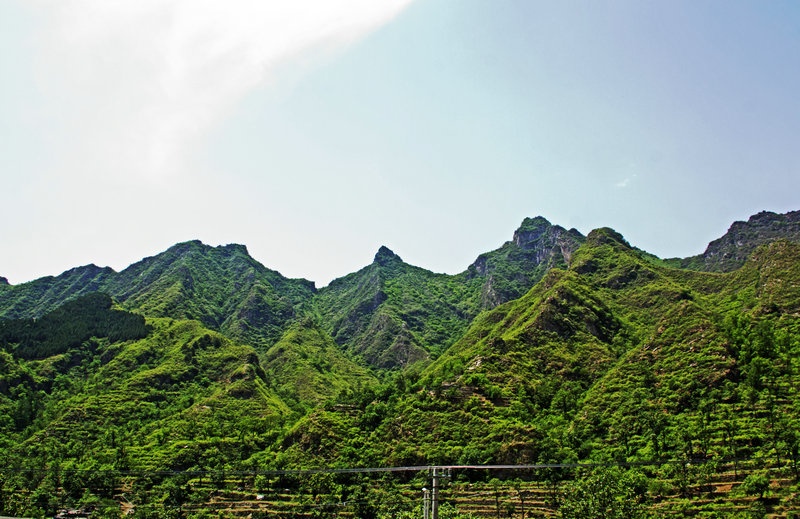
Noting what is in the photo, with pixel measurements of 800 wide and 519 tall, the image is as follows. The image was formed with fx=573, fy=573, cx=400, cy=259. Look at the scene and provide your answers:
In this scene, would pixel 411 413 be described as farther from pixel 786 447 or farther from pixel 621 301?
pixel 621 301

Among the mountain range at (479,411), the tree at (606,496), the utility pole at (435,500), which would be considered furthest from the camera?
the mountain range at (479,411)

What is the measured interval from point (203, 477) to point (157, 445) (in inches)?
778

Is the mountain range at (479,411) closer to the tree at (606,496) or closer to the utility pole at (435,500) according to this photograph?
the tree at (606,496)

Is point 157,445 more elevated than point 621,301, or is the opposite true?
point 621,301

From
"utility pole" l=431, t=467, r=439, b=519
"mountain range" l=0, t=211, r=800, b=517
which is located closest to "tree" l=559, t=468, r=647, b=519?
"mountain range" l=0, t=211, r=800, b=517

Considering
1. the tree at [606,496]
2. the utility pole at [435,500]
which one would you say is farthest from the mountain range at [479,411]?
the utility pole at [435,500]

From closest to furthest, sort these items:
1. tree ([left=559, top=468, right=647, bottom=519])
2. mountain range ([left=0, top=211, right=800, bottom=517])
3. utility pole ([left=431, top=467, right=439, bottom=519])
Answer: utility pole ([left=431, top=467, right=439, bottom=519]) → tree ([left=559, top=468, right=647, bottom=519]) → mountain range ([left=0, top=211, right=800, bottom=517])

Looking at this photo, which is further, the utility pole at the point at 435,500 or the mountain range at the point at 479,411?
the mountain range at the point at 479,411

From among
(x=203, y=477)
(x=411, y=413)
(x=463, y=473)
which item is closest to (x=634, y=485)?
(x=463, y=473)

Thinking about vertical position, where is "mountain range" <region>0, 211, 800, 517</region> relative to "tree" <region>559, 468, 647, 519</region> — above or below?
above

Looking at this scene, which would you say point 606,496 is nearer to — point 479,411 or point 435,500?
point 479,411

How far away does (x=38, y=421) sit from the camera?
12175cm

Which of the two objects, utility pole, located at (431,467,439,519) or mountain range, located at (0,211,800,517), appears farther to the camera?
mountain range, located at (0,211,800,517)

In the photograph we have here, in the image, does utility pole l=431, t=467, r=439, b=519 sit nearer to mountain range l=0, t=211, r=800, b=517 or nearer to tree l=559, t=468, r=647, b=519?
mountain range l=0, t=211, r=800, b=517
